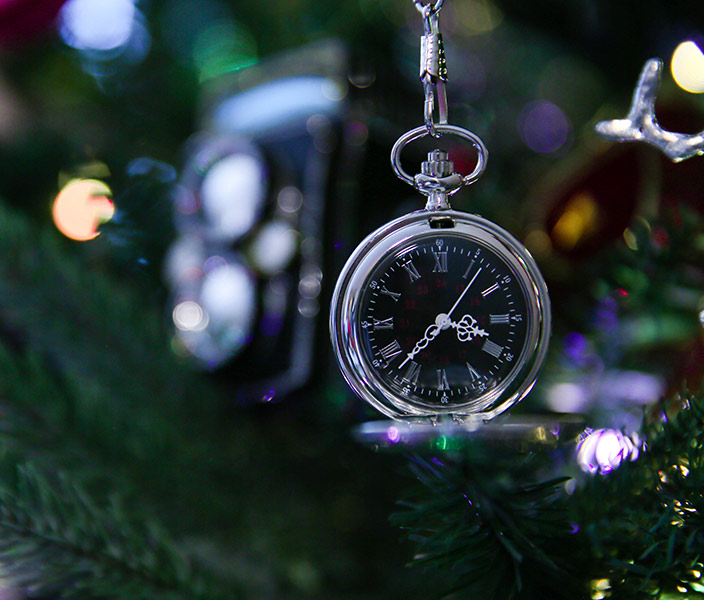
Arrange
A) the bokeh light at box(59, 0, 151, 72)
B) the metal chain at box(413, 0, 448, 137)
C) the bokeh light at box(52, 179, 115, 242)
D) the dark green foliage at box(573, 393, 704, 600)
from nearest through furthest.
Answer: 1. the dark green foliage at box(573, 393, 704, 600)
2. the metal chain at box(413, 0, 448, 137)
3. the bokeh light at box(52, 179, 115, 242)
4. the bokeh light at box(59, 0, 151, 72)

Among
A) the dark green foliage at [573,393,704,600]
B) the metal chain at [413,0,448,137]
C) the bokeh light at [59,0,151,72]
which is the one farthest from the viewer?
the bokeh light at [59,0,151,72]

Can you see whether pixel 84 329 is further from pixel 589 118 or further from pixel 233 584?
pixel 589 118

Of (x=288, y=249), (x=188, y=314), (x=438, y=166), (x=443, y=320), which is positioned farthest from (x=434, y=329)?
(x=188, y=314)

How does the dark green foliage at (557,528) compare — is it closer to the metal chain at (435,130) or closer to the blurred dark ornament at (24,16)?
the metal chain at (435,130)

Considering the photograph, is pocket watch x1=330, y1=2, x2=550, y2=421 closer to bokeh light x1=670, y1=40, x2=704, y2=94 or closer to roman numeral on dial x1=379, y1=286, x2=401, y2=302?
roman numeral on dial x1=379, y1=286, x2=401, y2=302

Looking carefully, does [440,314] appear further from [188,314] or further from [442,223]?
[188,314]

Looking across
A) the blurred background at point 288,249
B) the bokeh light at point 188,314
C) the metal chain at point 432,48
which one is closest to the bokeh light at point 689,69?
the blurred background at point 288,249

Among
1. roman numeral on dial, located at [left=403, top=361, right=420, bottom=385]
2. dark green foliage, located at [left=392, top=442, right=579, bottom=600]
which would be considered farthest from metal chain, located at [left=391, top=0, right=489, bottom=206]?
dark green foliage, located at [left=392, top=442, right=579, bottom=600]
